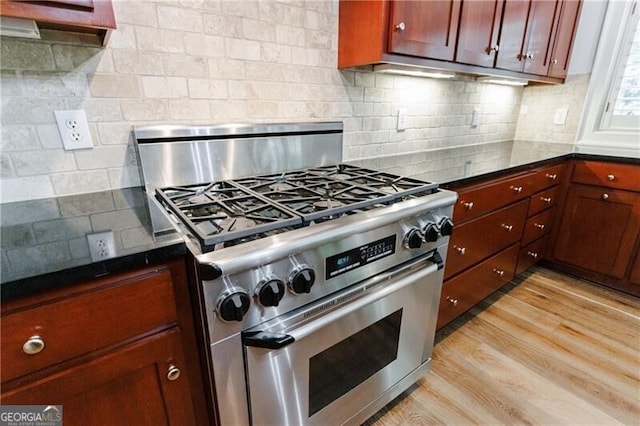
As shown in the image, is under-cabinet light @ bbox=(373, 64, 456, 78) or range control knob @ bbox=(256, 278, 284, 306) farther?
under-cabinet light @ bbox=(373, 64, 456, 78)

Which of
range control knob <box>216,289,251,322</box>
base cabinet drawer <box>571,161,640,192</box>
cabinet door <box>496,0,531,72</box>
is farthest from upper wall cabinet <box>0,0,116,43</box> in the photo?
base cabinet drawer <box>571,161,640,192</box>

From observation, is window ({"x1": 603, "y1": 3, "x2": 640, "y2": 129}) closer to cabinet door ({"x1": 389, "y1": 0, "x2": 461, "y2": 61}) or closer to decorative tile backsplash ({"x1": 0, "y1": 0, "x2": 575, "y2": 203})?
decorative tile backsplash ({"x1": 0, "y1": 0, "x2": 575, "y2": 203})

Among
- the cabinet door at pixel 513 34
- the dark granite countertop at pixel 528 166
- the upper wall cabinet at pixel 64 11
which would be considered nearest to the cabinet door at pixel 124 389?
the upper wall cabinet at pixel 64 11

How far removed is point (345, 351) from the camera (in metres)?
1.02

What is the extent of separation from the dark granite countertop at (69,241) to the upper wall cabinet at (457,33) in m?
1.08

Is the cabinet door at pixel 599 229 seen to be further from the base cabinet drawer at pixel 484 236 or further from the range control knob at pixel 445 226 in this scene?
the range control knob at pixel 445 226

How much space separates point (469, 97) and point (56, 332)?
2422 mm

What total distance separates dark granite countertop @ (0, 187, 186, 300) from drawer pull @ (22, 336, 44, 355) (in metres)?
0.10

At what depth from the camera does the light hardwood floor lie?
1330mm

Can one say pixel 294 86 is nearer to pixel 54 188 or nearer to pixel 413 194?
pixel 413 194

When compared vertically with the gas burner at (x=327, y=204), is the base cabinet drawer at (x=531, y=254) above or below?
below

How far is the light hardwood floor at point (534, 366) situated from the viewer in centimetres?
133

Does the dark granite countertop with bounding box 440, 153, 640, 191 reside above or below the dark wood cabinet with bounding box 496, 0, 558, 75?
below

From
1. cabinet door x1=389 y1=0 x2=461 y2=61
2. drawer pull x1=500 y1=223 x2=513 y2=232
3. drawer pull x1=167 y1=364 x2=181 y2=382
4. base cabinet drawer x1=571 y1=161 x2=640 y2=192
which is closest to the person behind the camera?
drawer pull x1=167 y1=364 x2=181 y2=382
